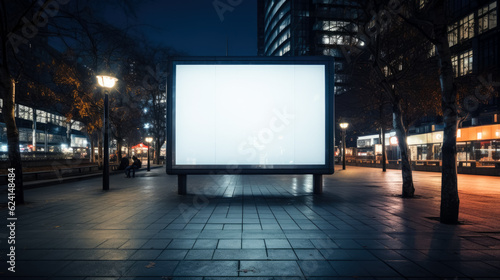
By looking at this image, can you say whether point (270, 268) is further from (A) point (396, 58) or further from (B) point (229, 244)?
(A) point (396, 58)

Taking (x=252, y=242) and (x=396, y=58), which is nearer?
(x=252, y=242)

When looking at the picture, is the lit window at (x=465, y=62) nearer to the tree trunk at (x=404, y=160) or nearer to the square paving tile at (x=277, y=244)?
the tree trunk at (x=404, y=160)

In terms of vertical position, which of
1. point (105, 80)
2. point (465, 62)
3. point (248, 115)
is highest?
point (465, 62)

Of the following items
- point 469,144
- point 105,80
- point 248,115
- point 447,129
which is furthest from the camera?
point 469,144

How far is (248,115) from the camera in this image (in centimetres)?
1015

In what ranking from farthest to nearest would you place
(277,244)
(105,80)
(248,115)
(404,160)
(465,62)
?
(465,62) → (105,80) → (404,160) → (248,115) → (277,244)

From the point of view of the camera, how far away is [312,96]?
10.2 m

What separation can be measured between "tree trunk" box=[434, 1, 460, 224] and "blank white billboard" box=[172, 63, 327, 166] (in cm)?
406

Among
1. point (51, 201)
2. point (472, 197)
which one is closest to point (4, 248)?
point (51, 201)

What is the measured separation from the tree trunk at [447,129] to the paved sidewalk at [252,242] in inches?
19.3

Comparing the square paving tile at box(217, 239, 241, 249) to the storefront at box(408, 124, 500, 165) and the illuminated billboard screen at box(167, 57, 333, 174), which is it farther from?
the storefront at box(408, 124, 500, 165)

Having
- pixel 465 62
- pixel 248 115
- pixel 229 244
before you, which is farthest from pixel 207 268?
pixel 465 62

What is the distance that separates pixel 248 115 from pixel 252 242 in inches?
227

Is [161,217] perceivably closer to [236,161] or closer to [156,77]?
[236,161]
